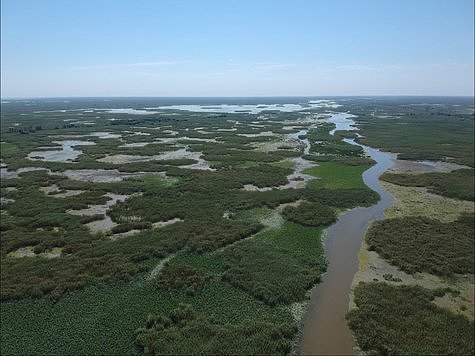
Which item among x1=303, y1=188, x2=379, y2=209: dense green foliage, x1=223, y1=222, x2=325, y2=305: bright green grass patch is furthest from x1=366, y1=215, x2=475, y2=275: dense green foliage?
x1=303, y1=188, x2=379, y2=209: dense green foliage

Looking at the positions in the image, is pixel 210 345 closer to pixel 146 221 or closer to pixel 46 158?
pixel 146 221

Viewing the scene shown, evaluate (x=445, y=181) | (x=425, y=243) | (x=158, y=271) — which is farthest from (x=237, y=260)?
(x=445, y=181)

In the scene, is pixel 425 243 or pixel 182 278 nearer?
pixel 182 278

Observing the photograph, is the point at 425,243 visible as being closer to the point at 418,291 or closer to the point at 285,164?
the point at 418,291

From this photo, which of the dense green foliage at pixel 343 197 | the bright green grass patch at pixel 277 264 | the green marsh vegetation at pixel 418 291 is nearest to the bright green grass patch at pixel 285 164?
the dense green foliage at pixel 343 197

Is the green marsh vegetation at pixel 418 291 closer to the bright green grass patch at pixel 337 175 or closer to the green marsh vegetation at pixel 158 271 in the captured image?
the green marsh vegetation at pixel 158 271

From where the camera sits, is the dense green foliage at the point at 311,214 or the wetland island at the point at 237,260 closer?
the wetland island at the point at 237,260
